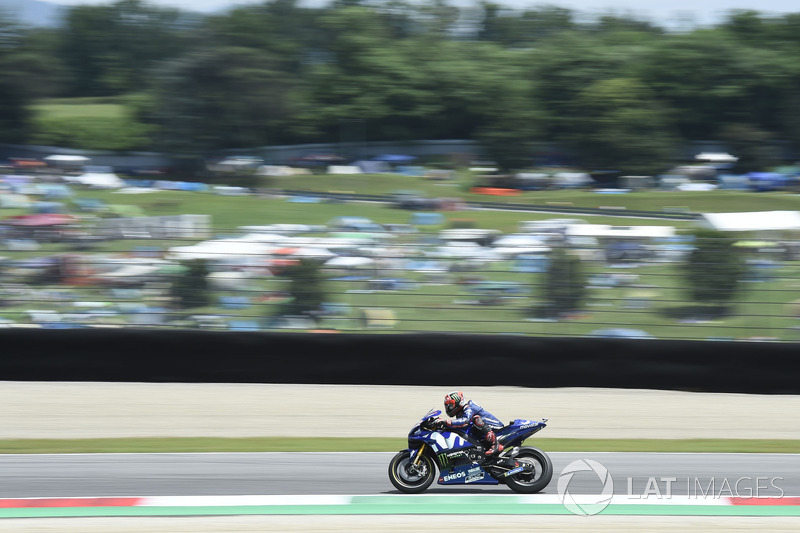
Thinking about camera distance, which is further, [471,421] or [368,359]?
[368,359]

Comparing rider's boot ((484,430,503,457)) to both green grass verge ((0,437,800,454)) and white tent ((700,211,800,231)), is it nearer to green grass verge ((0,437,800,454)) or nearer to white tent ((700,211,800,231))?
green grass verge ((0,437,800,454))

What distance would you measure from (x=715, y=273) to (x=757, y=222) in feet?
22.2

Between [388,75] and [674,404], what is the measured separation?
65.9ft

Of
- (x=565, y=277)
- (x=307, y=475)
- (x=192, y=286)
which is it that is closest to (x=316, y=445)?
(x=307, y=475)

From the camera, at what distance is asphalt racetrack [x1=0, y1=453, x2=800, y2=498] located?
6176 mm

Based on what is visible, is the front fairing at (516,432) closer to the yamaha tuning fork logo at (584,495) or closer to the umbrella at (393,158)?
the yamaha tuning fork logo at (584,495)

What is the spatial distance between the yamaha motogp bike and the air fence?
4.03 meters

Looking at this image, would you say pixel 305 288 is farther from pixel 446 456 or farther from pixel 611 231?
pixel 611 231

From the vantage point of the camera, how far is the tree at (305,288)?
9.54 m

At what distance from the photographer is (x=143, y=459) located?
6.98 meters

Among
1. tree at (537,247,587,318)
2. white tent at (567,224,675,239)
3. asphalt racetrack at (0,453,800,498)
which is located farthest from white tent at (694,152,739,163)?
asphalt racetrack at (0,453,800,498)

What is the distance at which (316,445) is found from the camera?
739 centimetres

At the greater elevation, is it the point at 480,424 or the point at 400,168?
the point at 400,168

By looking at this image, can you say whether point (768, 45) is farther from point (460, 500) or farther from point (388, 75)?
point (460, 500)
